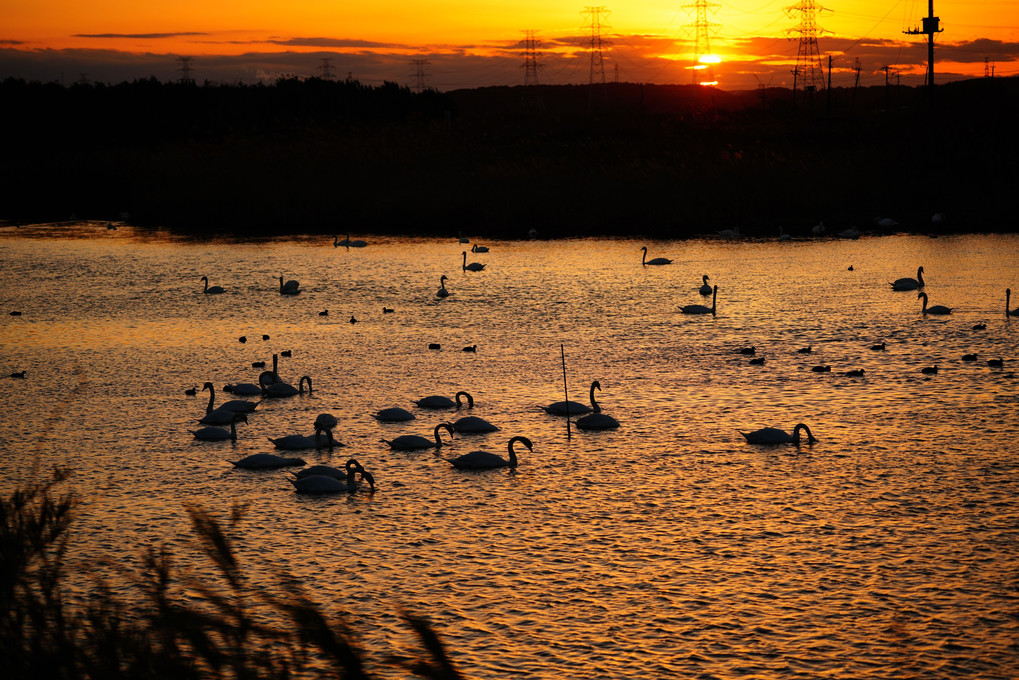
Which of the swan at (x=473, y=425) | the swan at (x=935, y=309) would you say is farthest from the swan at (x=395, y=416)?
the swan at (x=935, y=309)

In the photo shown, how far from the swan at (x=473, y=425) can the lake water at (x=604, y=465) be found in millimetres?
245

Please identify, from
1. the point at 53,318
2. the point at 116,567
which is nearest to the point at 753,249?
the point at 53,318

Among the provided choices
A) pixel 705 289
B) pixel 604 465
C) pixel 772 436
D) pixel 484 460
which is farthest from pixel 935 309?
pixel 484 460

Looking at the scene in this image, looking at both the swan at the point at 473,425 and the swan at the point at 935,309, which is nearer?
the swan at the point at 473,425

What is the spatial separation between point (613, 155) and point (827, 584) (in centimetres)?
3454

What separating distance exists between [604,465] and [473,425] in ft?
5.34

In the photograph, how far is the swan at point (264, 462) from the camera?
9977mm

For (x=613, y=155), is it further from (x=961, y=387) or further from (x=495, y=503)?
(x=495, y=503)

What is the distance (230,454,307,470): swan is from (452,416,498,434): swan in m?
1.75

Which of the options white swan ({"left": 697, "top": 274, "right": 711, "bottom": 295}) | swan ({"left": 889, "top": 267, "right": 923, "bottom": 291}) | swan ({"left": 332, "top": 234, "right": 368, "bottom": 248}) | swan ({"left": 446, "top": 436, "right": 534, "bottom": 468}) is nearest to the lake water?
swan ({"left": 446, "top": 436, "right": 534, "bottom": 468})

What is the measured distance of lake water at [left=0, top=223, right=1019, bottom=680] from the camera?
6.73 metres

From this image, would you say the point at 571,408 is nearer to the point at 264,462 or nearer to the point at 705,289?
the point at 264,462

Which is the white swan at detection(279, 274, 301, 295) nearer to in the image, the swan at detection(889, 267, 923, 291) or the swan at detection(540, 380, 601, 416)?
the swan at detection(540, 380, 601, 416)

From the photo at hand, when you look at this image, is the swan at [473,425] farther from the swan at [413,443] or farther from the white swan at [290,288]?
the white swan at [290,288]
